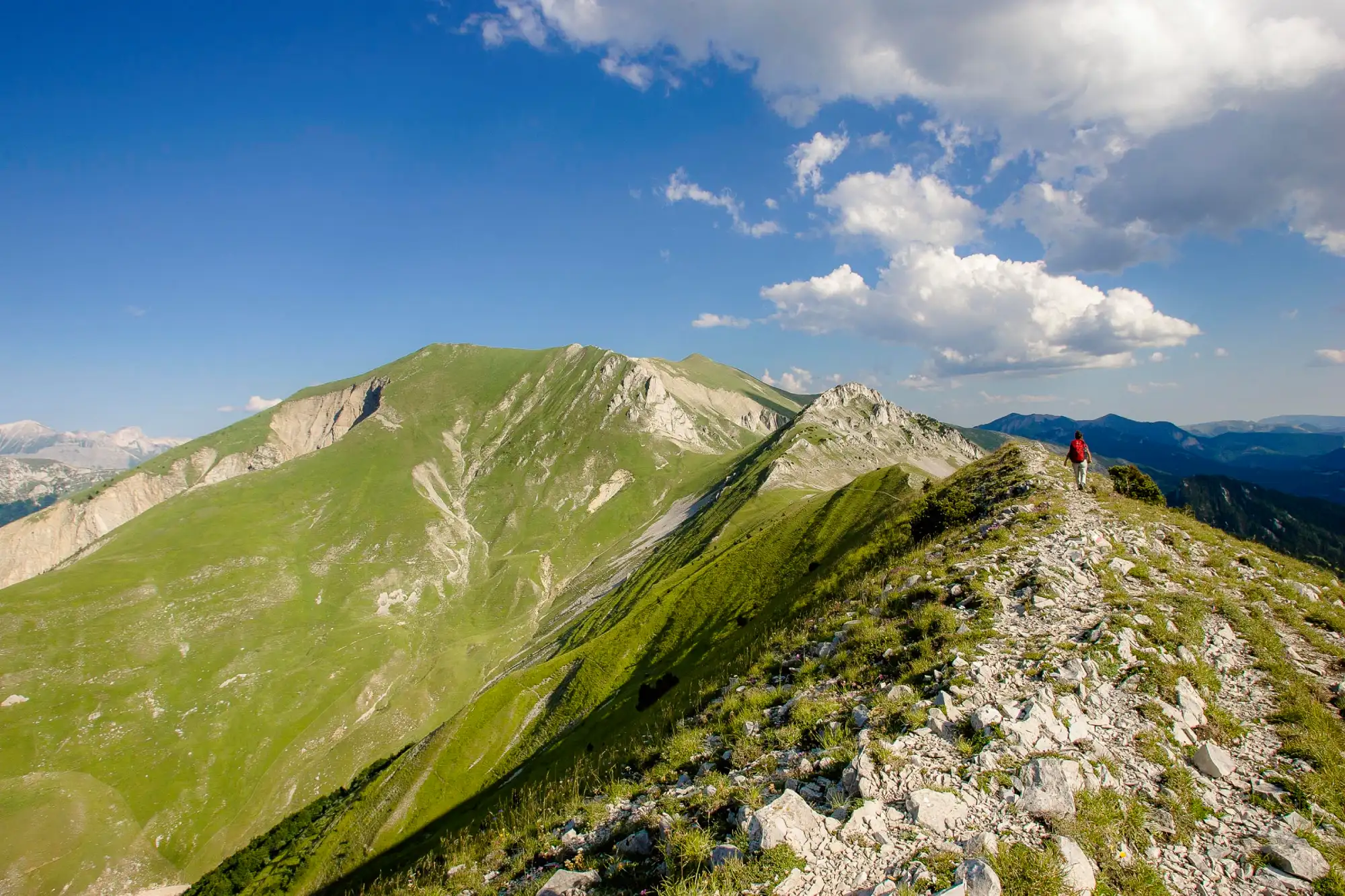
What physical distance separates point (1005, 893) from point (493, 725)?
226 ft

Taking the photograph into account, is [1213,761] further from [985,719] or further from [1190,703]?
[985,719]

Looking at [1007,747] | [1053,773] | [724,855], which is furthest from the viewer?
[1007,747]

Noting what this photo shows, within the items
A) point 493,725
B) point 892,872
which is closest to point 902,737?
point 892,872

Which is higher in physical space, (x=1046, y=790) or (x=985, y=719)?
(x=985, y=719)

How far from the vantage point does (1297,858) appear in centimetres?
888

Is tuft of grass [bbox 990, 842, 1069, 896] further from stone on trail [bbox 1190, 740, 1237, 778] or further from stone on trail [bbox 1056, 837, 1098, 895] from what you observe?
stone on trail [bbox 1190, 740, 1237, 778]

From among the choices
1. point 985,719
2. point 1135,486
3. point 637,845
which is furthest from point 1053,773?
point 1135,486

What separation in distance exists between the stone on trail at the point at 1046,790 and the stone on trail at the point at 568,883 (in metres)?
8.33

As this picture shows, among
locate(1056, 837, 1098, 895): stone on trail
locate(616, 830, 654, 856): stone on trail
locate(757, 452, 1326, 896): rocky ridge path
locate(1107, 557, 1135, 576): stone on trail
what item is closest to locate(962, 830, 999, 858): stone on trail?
locate(757, 452, 1326, 896): rocky ridge path

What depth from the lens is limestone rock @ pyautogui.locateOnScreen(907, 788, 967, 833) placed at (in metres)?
9.77

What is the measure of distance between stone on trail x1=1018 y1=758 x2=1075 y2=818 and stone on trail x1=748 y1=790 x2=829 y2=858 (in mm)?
3859

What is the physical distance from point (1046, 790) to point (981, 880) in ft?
10.0

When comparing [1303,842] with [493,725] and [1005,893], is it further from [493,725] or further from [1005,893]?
[493,725]

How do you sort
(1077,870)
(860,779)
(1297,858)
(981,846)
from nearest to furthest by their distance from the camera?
(1077,870)
(1297,858)
(981,846)
(860,779)
